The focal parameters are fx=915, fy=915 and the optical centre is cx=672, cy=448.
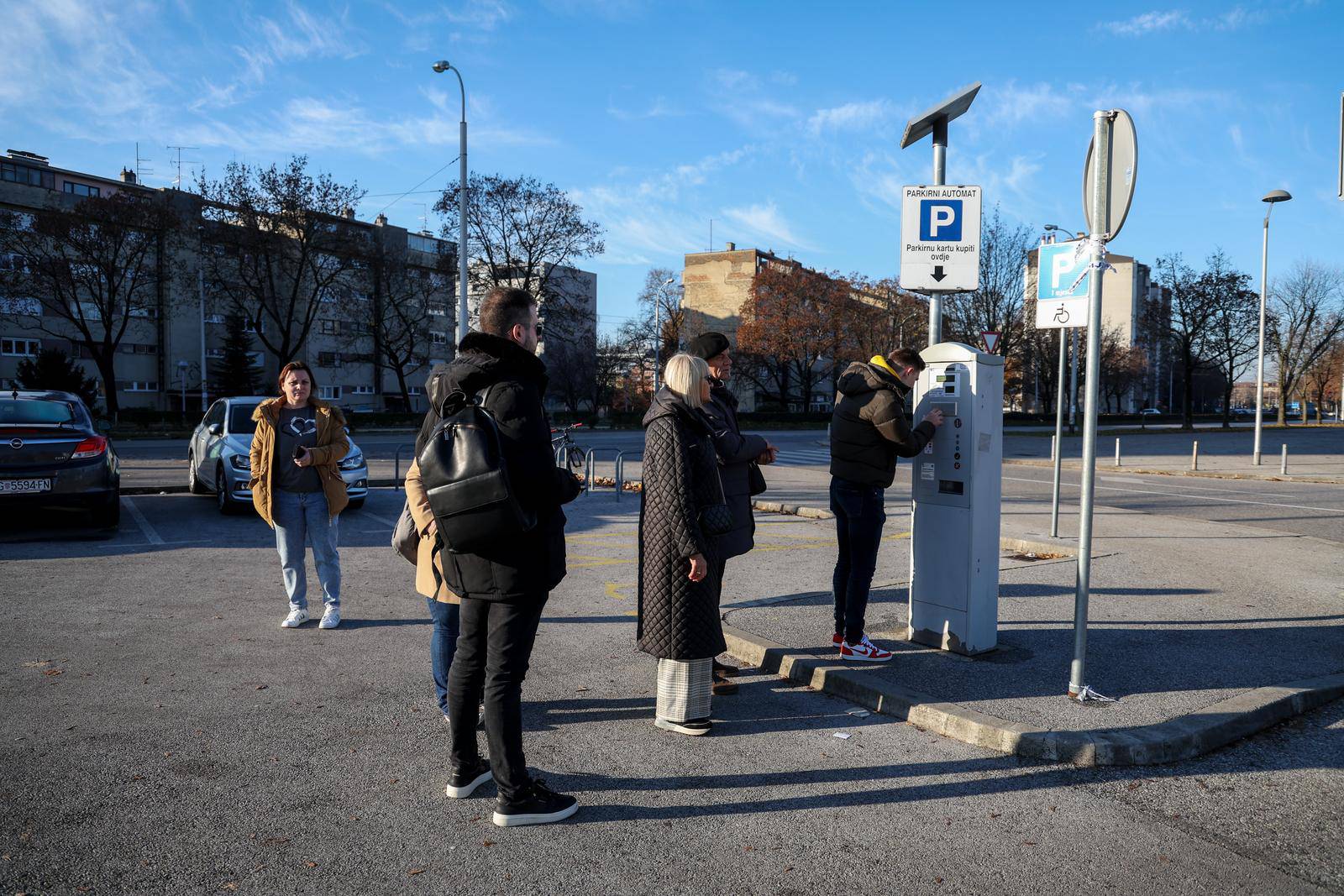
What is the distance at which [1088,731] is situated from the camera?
4324 mm

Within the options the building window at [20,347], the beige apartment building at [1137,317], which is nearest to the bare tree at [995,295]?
the beige apartment building at [1137,317]

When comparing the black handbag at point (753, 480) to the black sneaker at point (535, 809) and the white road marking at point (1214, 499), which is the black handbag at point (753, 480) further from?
the white road marking at point (1214, 499)

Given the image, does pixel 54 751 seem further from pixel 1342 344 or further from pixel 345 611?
pixel 1342 344

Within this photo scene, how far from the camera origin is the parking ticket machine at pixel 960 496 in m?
5.52

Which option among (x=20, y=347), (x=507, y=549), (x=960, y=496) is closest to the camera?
(x=507, y=549)

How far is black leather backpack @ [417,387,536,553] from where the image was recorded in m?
3.22

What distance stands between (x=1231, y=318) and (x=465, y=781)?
2396 inches

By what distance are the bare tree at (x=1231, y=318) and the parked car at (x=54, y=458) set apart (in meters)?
57.8

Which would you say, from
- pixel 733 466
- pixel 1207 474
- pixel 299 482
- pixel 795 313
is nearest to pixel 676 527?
pixel 733 466

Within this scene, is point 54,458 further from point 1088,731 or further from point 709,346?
point 1088,731

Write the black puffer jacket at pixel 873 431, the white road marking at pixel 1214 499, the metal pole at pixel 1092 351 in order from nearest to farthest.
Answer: the metal pole at pixel 1092 351 → the black puffer jacket at pixel 873 431 → the white road marking at pixel 1214 499

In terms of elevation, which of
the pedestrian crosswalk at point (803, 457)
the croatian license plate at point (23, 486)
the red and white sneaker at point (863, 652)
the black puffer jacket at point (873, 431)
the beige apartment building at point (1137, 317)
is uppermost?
the beige apartment building at point (1137, 317)

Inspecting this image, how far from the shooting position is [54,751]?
4086mm

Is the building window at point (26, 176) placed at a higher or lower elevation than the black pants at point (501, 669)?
higher
